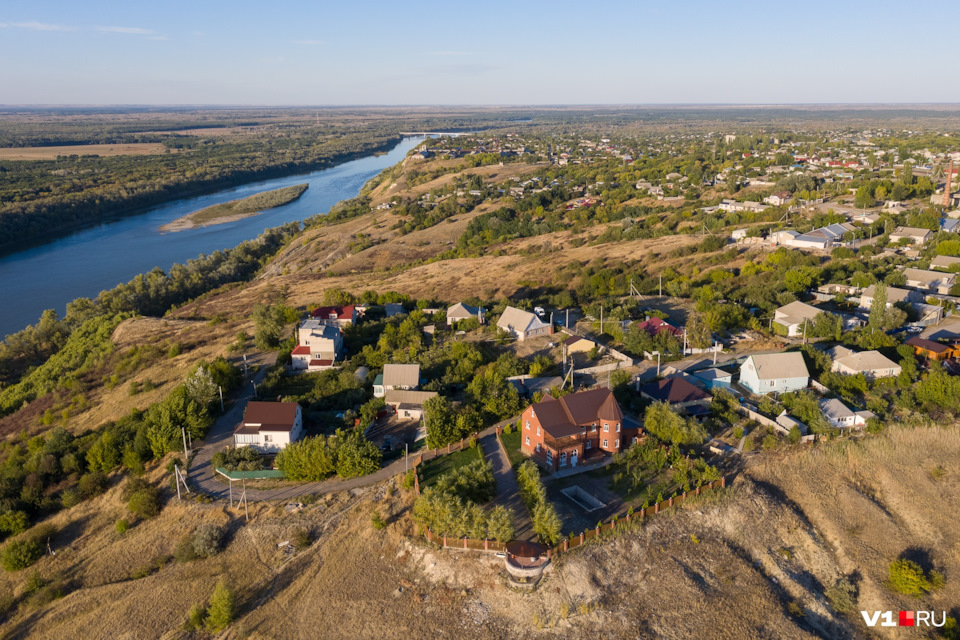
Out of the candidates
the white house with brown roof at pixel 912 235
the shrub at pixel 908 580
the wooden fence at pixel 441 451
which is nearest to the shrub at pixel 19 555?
the wooden fence at pixel 441 451

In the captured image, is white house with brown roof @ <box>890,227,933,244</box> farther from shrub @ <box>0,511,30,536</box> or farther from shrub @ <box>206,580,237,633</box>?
shrub @ <box>0,511,30,536</box>

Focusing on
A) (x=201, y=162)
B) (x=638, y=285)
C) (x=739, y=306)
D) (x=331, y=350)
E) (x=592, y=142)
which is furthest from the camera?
(x=592, y=142)

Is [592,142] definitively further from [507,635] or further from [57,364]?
[507,635]

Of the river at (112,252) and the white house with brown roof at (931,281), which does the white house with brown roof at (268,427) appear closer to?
the river at (112,252)

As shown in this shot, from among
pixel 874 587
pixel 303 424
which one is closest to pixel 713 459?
pixel 874 587

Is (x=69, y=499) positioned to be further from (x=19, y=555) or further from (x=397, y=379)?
(x=397, y=379)

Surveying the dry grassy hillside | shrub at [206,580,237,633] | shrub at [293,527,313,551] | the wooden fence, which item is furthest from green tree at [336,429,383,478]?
shrub at [206,580,237,633]

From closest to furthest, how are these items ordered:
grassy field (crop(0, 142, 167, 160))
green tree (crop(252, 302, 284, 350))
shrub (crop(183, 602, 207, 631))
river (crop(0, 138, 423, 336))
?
shrub (crop(183, 602, 207, 631)) < green tree (crop(252, 302, 284, 350)) < river (crop(0, 138, 423, 336)) < grassy field (crop(0, 142, 167, 160))
